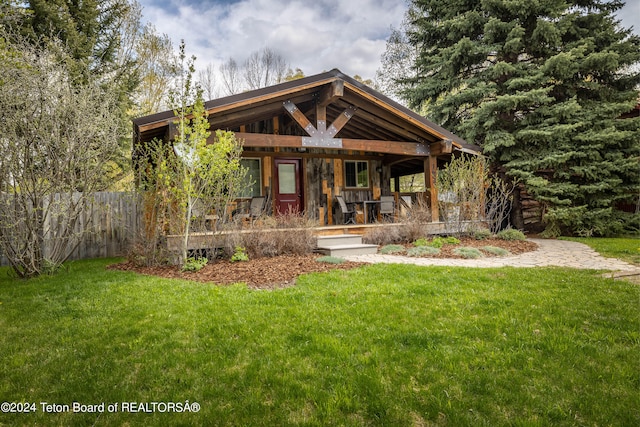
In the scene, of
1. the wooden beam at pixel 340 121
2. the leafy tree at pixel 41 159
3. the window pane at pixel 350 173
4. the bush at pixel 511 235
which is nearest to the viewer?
the leafy tree at pixel 41 159

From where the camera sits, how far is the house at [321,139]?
743 cm

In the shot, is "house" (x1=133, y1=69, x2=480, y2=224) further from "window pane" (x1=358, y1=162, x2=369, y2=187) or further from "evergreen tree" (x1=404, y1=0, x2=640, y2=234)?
"evergreen tree" (x1=404, y1=0, x2=640, y2=234)

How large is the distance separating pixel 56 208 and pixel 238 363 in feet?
16.4

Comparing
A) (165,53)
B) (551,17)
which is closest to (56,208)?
(165,53)

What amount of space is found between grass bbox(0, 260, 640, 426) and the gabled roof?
4138 millimetres

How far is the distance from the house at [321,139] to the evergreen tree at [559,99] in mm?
2052

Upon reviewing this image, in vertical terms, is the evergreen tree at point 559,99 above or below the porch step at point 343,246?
above

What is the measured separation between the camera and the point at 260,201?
9.42 meters

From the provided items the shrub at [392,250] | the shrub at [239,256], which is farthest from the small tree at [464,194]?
the shrub at [239,256]

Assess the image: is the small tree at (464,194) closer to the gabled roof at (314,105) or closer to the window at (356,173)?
the gabled roof at (314,105)

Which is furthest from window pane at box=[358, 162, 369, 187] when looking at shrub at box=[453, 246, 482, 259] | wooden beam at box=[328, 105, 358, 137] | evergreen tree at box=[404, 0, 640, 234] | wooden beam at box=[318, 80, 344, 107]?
shrub at box=[453, 246, 482, 259]

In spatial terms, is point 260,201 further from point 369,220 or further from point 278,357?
point 278,357

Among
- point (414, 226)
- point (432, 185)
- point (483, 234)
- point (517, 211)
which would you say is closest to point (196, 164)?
point (414, 226)

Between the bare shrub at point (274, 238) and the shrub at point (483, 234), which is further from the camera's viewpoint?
the shrub at point (483, 234)
